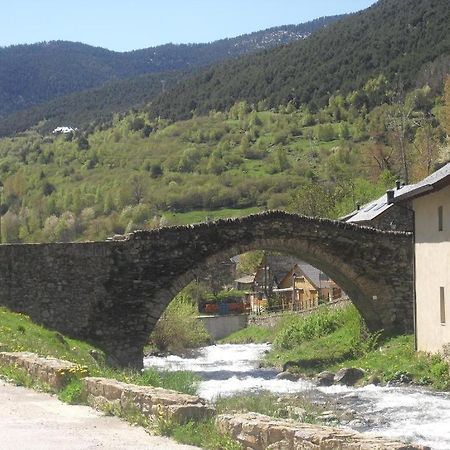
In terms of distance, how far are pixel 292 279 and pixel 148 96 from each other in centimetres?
13013

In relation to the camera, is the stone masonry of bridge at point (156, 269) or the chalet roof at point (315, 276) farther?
the chalet roof at point (315, 276)

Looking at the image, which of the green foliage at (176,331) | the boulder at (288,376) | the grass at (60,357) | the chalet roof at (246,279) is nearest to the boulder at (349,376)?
the boulder at (288,376)

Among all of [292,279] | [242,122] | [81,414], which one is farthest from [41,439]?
[242,122]

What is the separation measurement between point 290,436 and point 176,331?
39.3 m

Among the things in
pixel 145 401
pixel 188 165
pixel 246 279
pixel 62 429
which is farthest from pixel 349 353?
pixel 188 165

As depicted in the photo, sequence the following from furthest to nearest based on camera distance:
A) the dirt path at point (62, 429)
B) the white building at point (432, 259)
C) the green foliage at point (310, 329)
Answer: the green foliage at point (310, 329), the white building at point (432, 259), the dirt path at point (62, 429)

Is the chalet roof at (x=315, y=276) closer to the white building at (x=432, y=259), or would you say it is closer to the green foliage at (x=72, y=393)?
the white building at (x=432, y=259)

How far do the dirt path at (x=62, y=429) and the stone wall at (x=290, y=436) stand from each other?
1.65 feet

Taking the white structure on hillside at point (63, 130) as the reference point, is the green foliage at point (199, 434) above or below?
below

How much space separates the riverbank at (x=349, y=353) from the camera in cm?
2531

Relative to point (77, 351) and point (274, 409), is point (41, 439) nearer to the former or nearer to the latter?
point (274, 409)

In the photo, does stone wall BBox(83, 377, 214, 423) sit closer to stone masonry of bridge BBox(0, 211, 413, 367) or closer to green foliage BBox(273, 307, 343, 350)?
stone masonry of bridge BBox(0, 211, 413, 367)

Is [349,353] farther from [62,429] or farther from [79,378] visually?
[62,429]

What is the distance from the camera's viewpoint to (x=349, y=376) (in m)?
27.5
